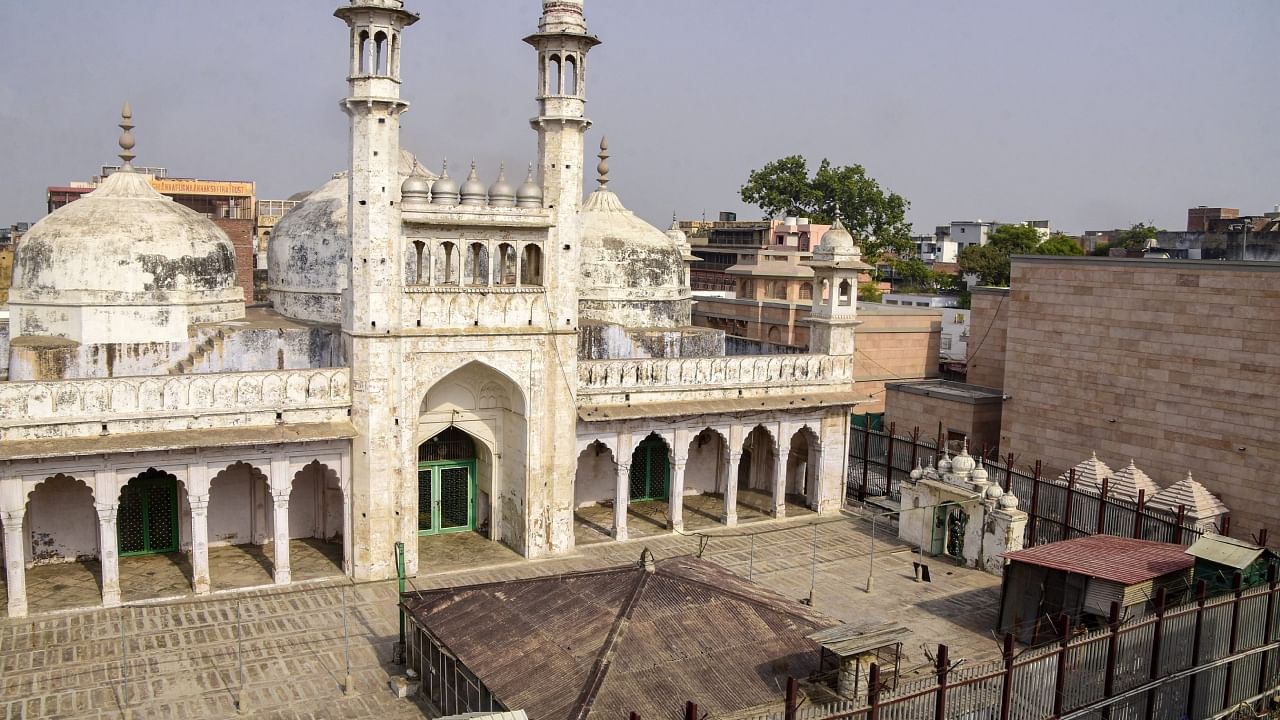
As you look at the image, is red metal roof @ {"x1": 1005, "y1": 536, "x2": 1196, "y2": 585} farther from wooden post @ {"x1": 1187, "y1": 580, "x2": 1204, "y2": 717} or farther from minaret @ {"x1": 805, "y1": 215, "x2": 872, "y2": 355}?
minaret @ {"x1": 805, "y1": 215, "x2": 872, "y2": 355}

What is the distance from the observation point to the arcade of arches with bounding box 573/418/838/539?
2383 cm

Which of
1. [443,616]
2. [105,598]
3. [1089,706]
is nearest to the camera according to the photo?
[1089,706]

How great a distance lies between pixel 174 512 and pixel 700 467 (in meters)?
12.6

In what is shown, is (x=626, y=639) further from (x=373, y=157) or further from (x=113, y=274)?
(x=113, y=274)

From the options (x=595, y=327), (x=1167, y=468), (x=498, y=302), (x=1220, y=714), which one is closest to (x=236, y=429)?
(x=498, y=302)

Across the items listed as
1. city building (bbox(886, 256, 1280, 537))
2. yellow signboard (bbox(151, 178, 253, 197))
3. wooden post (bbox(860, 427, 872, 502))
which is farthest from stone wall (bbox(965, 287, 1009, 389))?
yellow signboard (bbox(151, 178, 253, 197))

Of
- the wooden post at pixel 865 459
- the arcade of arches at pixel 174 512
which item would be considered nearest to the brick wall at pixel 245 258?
the arcade of arches at pixel 174 512

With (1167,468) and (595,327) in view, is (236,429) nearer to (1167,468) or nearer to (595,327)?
(595,327)

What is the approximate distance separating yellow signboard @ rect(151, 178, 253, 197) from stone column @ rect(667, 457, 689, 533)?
50343 millimetres

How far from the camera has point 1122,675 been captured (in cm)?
1417

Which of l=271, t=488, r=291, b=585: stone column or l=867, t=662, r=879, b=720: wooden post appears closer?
l=867, t=662, r=879, b=720: wooden post

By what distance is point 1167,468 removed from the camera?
24703 mm

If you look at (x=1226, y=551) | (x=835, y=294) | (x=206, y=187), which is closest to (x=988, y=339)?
(x=835, y=294)

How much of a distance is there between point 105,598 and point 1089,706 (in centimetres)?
1581
